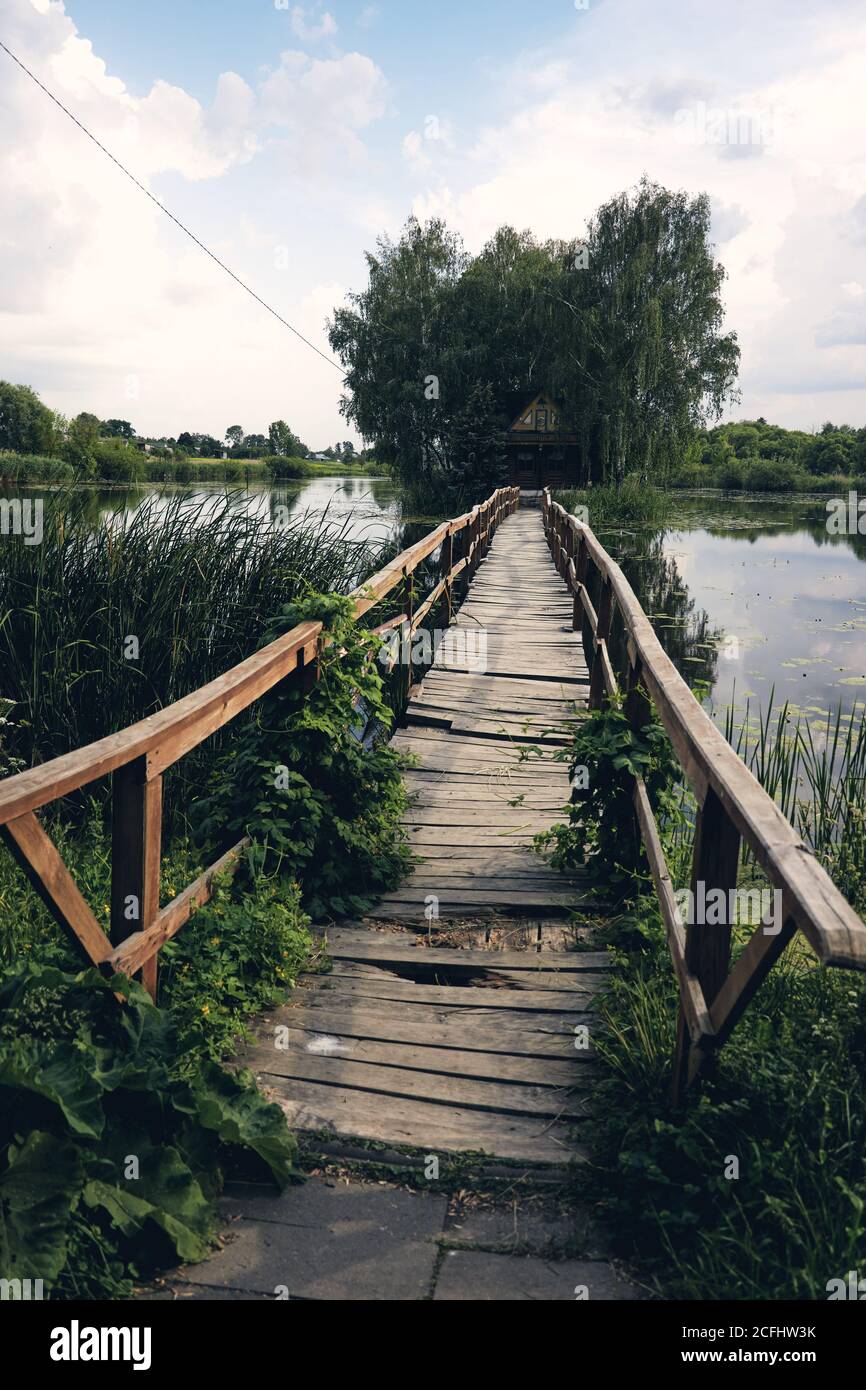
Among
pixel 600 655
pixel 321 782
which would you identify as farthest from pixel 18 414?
pixel 321 782

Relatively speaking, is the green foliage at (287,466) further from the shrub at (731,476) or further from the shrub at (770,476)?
the shrub at (770,476)

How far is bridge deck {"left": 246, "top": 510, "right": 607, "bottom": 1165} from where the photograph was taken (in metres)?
2.66

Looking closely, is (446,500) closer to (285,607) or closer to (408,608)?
(408,608)

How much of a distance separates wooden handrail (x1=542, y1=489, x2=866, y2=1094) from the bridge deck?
0.51 m

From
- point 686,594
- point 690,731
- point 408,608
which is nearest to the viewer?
point 690,731

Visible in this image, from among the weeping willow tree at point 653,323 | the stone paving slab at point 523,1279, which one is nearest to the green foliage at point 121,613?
the stone paving slab at point 523,1279

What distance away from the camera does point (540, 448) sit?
4262cm

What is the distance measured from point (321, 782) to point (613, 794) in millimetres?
1183

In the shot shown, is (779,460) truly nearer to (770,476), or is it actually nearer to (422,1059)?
(770,476)

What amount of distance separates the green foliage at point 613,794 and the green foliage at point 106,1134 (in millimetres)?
1880

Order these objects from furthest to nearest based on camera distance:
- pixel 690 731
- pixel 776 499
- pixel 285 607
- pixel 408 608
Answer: pixel 776 499 < pixel 408 608 < pixel 285 607 < pixel 690 731

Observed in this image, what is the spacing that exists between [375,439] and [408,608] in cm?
3419
